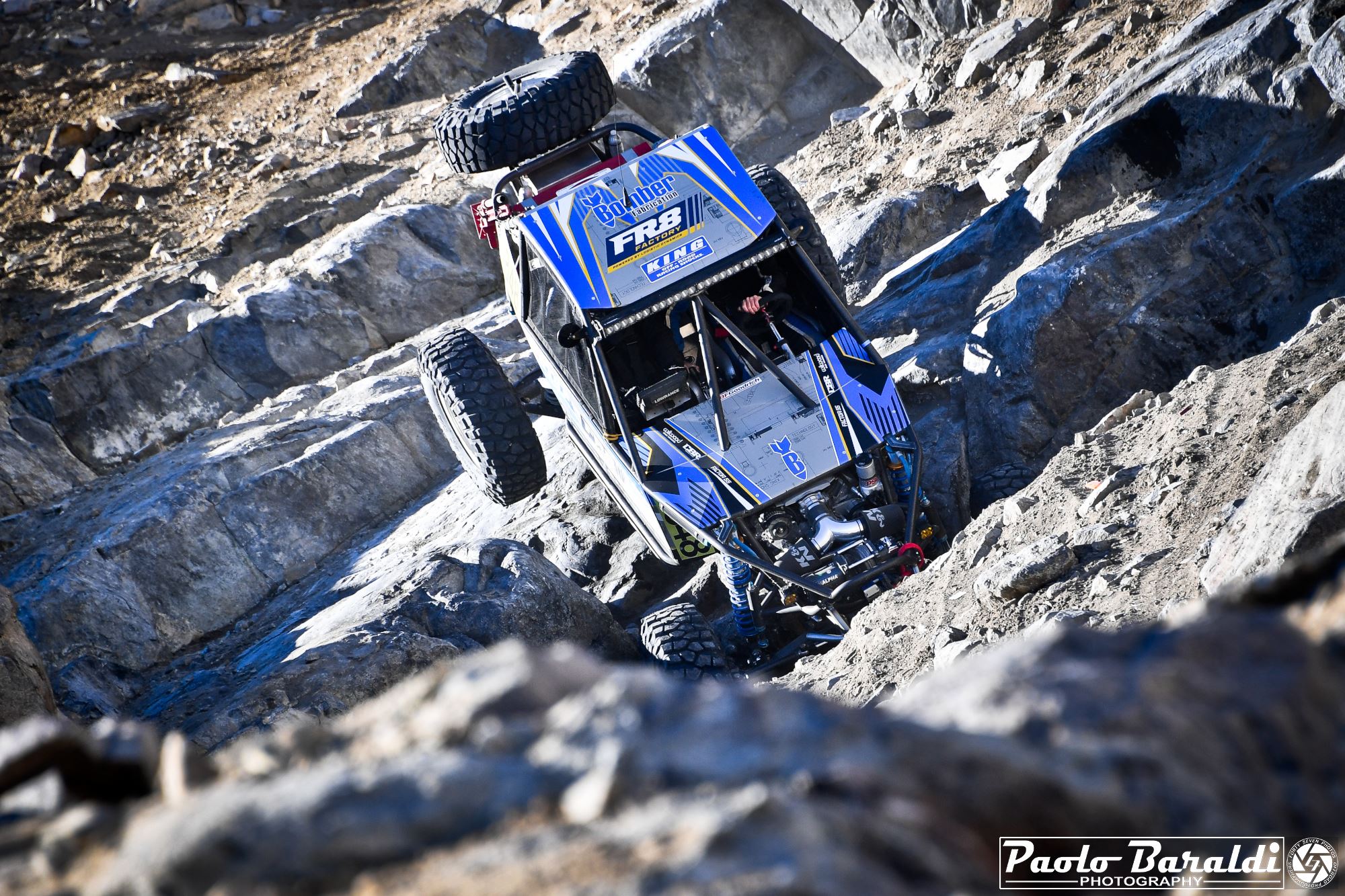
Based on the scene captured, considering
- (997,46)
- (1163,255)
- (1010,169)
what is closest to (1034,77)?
(997,46)

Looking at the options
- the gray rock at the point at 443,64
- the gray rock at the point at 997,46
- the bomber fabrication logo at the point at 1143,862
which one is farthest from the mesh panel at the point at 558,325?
the gray rock at the point at 443,64

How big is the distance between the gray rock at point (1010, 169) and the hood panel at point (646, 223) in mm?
2924

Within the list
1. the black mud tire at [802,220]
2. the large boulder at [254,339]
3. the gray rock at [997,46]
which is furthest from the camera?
the large boulder at [254,339]

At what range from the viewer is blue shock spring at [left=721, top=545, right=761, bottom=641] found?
548 cm

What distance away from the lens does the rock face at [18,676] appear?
486 cm

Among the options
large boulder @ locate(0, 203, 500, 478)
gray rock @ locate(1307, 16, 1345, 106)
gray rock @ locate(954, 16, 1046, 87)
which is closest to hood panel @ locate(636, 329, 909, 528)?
gray rock @ locate(1307, 16, 1345, 106)

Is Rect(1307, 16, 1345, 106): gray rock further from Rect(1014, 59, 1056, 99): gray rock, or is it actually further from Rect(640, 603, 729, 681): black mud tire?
Rect(640, 603, 729, 681): black mud tire

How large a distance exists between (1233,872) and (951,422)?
5.16 m

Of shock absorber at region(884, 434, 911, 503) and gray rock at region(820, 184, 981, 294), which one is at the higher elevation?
gray rock at region(820, 184, 981, 294)

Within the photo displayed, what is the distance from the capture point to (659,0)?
46.8 ft

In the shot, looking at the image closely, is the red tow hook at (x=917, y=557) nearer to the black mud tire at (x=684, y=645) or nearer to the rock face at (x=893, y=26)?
the black mud tire at (x=684, y=645)

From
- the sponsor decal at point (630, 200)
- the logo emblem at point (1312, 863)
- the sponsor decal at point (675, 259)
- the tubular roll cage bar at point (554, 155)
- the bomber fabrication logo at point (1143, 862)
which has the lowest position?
the logo emblem at point (1312, 863)

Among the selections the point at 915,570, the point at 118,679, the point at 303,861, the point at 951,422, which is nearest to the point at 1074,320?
the point at 951,422

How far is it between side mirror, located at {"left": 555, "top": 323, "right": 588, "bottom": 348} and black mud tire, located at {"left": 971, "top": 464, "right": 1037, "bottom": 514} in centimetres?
240
